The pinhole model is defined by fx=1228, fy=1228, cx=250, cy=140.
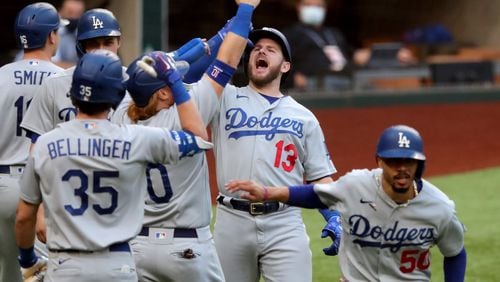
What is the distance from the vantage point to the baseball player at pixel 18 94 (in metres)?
6.68

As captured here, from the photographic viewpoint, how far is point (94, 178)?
5105 millimetres

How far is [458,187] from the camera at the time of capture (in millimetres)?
13938

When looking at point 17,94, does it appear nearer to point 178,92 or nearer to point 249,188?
point 178,92

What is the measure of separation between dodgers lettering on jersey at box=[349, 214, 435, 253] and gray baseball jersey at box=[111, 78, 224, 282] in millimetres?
803

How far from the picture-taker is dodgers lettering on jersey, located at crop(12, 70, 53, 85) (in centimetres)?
667

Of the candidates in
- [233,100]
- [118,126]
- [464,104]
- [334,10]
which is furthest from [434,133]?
[118,126]

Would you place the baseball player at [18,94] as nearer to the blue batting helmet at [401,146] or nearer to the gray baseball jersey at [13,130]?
the gray baseball jersey at [13,130]

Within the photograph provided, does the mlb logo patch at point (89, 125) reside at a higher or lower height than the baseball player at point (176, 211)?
higher

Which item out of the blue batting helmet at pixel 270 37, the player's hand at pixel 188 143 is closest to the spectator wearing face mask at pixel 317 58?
the blue batting helmet at pixel 270 37

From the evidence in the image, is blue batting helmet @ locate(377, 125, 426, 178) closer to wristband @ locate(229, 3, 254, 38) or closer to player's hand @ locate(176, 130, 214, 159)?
player's hand @ locate(176, 130, 214, 159)

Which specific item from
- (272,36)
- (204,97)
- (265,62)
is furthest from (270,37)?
(204,97)

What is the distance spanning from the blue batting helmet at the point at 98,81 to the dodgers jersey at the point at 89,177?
10 centimetres

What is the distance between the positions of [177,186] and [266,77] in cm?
101

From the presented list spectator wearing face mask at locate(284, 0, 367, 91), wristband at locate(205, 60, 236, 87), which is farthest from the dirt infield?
wristband at locate(205, 60, 236, 87)
